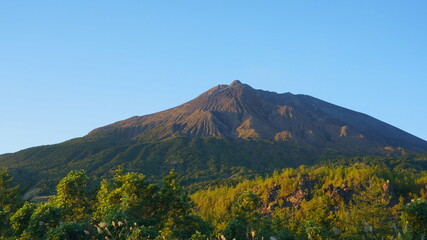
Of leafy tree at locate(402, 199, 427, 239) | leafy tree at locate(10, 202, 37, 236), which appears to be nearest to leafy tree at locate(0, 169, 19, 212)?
leafy tree at locate(10, 202, 37, 236)

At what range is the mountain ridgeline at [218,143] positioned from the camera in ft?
362

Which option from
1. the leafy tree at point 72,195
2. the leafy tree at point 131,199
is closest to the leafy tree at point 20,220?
the leafy tree at point 72,195

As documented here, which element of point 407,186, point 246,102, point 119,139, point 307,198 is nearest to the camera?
point 407,186

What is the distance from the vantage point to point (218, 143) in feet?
454

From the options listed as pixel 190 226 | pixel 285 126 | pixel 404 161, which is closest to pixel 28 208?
pixel 190 226

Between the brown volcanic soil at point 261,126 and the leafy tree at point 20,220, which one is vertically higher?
the brown volcanic soil at point 261,126

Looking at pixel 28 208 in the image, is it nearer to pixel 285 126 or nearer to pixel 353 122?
pixel 285 126

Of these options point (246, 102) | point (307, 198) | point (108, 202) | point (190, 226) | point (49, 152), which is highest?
point (246, 102)

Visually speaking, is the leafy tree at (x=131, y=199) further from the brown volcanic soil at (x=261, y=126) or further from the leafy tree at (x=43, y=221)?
the brown volcanic soil at (x=261, y=126)

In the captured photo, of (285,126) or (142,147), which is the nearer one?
(142,147)

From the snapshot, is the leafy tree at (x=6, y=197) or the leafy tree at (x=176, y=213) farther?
the leafy tree at (x=6, y=197)

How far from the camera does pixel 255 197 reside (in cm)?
2558

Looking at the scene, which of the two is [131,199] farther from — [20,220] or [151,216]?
[20,220]

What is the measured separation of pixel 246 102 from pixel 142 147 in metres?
69.5
